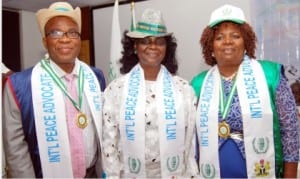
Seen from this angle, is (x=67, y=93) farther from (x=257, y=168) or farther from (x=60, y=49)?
(x=257, y=168)

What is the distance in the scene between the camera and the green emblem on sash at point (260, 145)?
169 cm

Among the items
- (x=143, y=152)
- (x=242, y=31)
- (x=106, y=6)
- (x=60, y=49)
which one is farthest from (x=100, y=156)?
(x=106, y=6)

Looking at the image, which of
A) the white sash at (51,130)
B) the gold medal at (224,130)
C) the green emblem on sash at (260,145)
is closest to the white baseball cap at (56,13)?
the white sash at (51,130)

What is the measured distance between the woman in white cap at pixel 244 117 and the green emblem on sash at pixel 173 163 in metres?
0.13

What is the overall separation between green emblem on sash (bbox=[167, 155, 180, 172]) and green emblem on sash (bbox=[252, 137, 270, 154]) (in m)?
0.39

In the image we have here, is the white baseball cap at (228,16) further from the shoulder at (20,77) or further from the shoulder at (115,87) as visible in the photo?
the shoulder at (20,77)

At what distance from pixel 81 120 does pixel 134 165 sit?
35 cm

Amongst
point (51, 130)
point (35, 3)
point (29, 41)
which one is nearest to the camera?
point (51, 130)

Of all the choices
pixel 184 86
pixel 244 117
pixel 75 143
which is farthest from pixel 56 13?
pixel 244 117

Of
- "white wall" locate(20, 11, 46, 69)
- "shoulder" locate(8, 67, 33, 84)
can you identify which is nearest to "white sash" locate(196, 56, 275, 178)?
"shoulder" locate(8, 67, 33, 84)

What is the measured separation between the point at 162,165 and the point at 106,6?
2.52 metres

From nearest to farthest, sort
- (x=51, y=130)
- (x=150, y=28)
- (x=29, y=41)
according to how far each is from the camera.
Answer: (x=51, y=130), (x=150, y=28), (x=29, y=41)

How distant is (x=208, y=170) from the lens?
1.76 metres

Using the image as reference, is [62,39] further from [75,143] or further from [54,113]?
[75,143]
